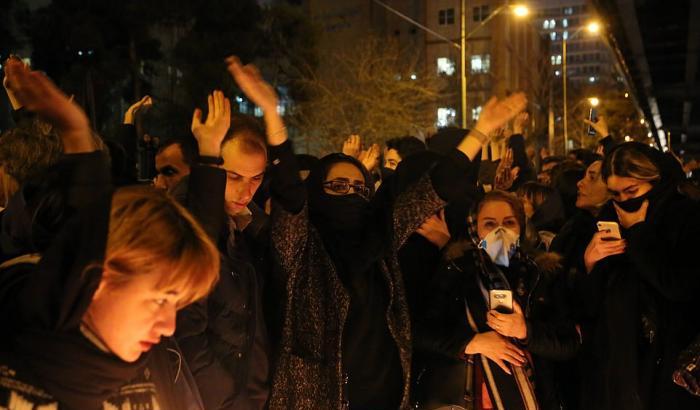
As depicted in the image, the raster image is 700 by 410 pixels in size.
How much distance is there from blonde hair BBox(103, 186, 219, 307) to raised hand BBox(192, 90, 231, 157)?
3.13ft

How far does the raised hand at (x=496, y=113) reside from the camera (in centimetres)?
412

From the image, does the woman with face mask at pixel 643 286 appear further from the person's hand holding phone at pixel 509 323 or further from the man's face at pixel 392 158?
the man's face at pixel 392 158

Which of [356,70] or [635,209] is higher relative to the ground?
[356,70]

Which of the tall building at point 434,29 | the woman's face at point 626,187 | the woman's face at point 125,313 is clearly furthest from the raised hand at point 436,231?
the tall building at point 434,29

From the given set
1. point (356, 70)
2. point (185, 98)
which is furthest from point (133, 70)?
point (356, 70)

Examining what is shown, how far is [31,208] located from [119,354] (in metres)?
0.87

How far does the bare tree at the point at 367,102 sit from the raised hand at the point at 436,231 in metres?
27.2

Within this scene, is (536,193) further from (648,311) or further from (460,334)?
(460,334)

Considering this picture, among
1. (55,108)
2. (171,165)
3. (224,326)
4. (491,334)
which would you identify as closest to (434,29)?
(171,165)

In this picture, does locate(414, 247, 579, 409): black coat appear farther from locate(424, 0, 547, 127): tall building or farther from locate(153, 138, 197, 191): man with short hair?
locate(424, 0, 547, 127): tall building

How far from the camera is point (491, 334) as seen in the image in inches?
156

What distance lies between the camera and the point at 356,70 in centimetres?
3412

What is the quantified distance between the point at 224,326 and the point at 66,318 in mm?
1258

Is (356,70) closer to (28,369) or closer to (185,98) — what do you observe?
(185,98)
